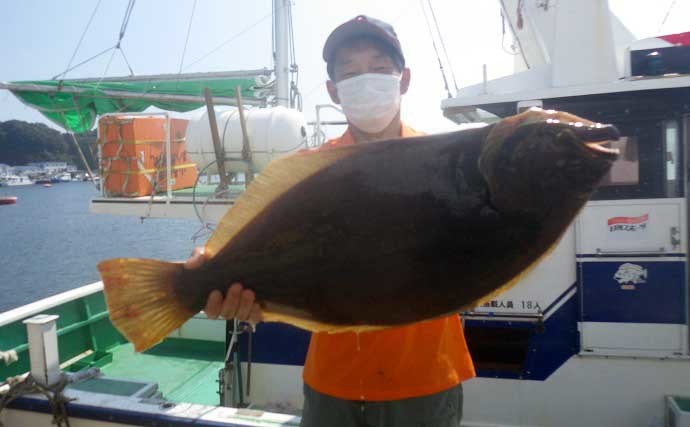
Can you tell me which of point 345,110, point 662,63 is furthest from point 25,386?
point 662,63

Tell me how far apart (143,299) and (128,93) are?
384 inches

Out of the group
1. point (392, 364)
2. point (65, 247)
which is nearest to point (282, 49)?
point (392, 364)

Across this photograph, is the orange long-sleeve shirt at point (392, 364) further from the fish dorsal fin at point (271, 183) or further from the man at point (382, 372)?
the fish dorsal fin at point (271, 183)

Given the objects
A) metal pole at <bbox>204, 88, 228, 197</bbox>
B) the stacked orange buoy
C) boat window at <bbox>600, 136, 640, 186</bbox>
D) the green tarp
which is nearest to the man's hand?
boat window at <bbox>600, 136, 640, 186</bbox>

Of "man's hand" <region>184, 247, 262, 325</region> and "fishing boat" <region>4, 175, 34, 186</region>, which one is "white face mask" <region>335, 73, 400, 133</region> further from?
"fishing boat" <region>4, 175, 34, 186</region>

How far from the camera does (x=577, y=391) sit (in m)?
4.53

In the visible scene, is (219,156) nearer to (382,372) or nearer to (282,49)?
(282,49)

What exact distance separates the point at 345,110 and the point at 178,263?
110 cm

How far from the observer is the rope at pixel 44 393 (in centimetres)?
391

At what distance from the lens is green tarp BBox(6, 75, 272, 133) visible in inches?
404

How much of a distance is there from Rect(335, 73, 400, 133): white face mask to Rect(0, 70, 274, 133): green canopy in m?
8.15

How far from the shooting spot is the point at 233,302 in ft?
5.71

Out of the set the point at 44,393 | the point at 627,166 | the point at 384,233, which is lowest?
the point at 44,393

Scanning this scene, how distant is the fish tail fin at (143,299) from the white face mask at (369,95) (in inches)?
43.3
